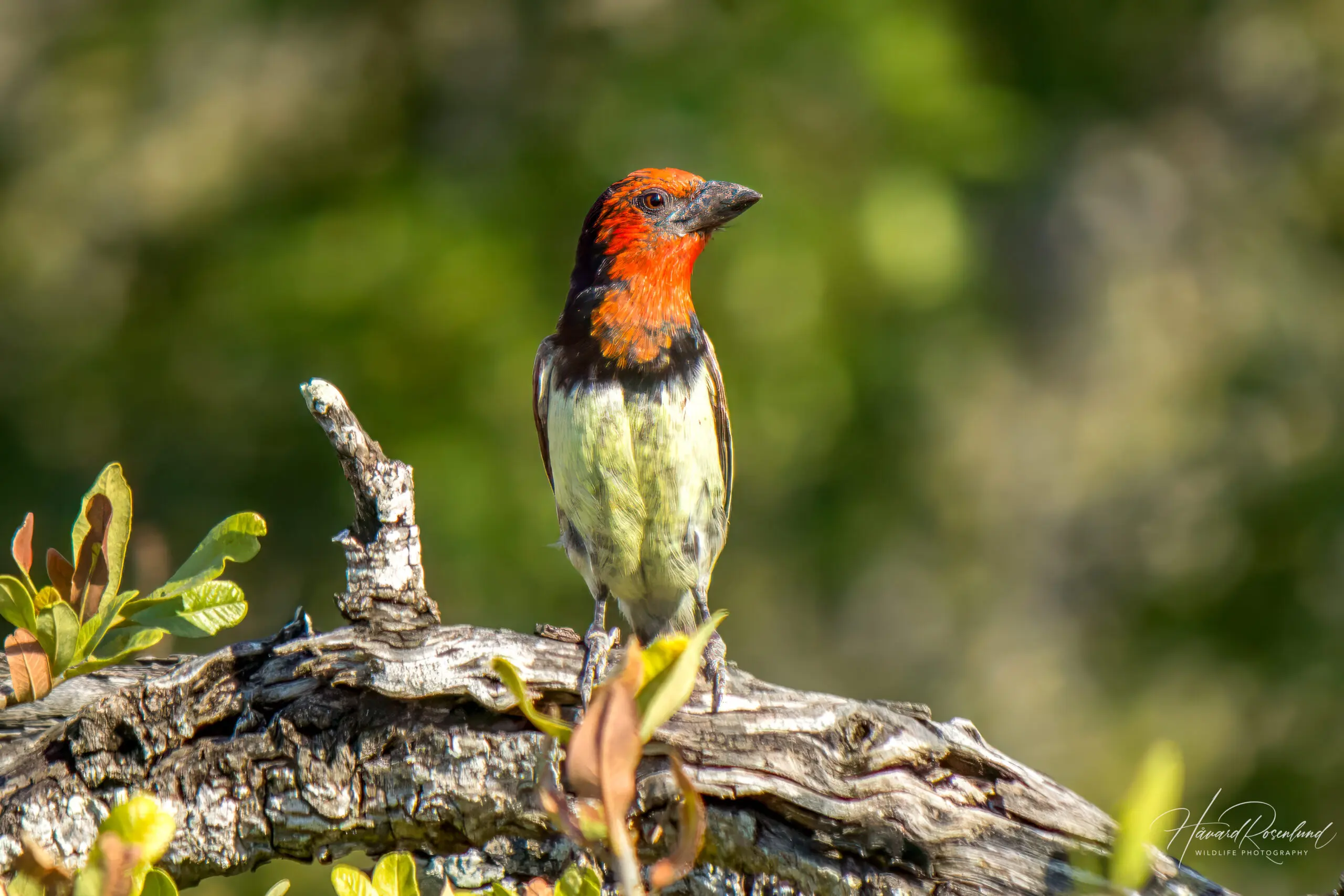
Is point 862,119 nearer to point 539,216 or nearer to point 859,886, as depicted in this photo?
point 539,216

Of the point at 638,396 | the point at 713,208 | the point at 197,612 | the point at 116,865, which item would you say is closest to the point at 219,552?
the point at 197,612

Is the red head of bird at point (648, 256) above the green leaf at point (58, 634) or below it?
above

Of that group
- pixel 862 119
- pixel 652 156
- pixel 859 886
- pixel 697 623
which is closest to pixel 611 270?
pixel 697 623

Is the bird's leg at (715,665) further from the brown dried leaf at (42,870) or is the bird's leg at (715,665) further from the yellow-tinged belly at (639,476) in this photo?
the brown dried leaf at (42,870)

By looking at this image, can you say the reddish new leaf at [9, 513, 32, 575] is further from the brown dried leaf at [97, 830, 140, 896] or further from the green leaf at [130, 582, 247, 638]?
the brown dried leaf at [97, 830, 140, 896]

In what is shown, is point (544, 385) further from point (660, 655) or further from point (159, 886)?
point (660, 655)

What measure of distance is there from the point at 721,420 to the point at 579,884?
2661mm

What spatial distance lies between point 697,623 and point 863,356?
265 centimetres

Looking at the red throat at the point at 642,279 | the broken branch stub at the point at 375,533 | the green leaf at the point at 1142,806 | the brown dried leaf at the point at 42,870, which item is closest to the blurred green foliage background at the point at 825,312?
the red throat at the point at 642,279

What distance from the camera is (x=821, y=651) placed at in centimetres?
822

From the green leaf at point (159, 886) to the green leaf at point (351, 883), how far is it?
0.58 ft

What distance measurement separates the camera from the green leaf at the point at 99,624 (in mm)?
1962

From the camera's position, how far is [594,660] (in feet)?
9.04

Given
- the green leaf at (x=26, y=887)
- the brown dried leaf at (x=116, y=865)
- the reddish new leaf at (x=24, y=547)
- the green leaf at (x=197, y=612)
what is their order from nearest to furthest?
the brown dried leaf at (x=116, y=865) → the green leaf at (x=26, y=887) → the reddish new leaf at (x=24, y=547) → the green leaf at (x=197, y=612)
